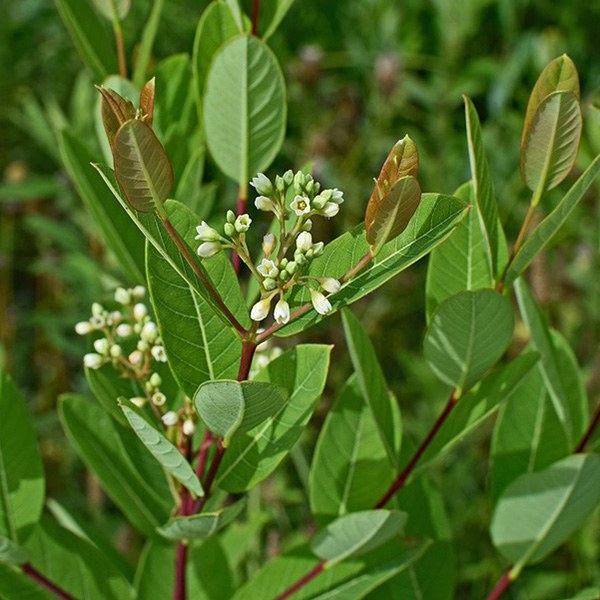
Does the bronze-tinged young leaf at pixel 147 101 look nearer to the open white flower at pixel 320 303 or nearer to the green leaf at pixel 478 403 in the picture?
the open white flower at pixel 320 303

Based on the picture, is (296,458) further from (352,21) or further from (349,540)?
(352,21)

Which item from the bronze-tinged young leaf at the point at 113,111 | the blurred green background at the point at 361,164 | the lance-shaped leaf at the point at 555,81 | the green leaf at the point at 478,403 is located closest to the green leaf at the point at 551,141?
the lance-shaped leaf at the point at 555,81

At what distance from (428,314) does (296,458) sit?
27.6 inches

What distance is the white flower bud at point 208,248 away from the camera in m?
0.45

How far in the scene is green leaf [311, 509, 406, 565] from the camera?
1.77ft

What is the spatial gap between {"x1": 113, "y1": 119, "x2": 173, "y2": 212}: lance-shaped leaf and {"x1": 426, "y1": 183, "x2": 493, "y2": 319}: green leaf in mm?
206

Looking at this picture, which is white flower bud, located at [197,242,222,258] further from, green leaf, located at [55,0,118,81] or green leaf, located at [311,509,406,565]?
green leaf, located at [55,0,118,81]

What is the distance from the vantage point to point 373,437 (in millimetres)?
635

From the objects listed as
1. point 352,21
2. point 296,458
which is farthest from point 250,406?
point 352,21

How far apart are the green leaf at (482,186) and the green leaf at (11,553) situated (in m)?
0.33

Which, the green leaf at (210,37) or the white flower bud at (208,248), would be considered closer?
the white flower bud at (208,248)

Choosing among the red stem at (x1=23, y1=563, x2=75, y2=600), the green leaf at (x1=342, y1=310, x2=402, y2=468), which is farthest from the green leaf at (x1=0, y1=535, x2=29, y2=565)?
the green leaf at (x1=342, y1=310, x2=402, y2=468)

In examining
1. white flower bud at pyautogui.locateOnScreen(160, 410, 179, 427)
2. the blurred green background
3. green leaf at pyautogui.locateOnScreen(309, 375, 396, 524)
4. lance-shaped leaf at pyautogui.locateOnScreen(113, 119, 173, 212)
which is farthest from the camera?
the blurred green background

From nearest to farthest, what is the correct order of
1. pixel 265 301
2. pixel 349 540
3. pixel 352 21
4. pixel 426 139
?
pixel 265 301
pixel 349 540
pixel 426 139
pixel 352 21
